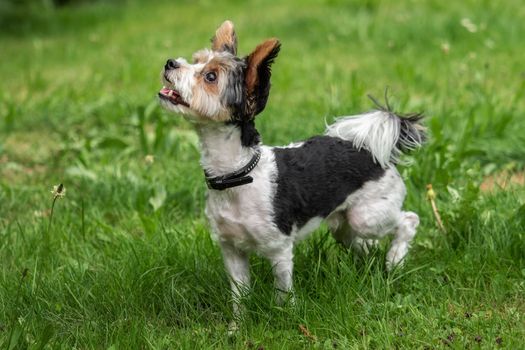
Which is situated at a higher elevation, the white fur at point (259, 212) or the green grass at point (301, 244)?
the white fur at point (259, 212)

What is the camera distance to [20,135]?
7.07 metres

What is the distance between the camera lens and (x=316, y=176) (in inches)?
156

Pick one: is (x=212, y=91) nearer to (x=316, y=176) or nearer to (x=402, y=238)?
(x=316, y=176)

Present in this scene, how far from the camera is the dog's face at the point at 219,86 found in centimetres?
345

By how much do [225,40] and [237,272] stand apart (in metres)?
1.11

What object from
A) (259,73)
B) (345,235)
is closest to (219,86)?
(259,73)

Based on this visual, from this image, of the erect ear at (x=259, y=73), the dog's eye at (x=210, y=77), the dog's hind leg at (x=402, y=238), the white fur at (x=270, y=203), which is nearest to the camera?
the erect ear at (x=259, y=73)

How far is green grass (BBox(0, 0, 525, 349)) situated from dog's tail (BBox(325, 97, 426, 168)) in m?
0.50

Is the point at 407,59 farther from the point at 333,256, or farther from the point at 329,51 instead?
the point at 333,256

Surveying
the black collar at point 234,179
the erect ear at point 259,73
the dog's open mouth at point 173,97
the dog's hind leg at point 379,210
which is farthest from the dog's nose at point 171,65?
the dog's hind leg at point 379,210

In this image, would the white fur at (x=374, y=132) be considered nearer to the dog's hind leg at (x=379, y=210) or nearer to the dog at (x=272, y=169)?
the dog at (x=272, y=169)

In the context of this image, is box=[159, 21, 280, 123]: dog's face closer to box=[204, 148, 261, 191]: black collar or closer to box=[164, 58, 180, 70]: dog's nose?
box=[164, 58, 180, 70]: dog's nose

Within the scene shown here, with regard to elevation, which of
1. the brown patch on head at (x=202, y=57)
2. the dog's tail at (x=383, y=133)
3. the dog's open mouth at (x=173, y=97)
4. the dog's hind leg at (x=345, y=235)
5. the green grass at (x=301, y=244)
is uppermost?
the brown patch on head at (x=202, y=57)

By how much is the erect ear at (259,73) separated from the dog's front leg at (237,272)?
718 millimetres
